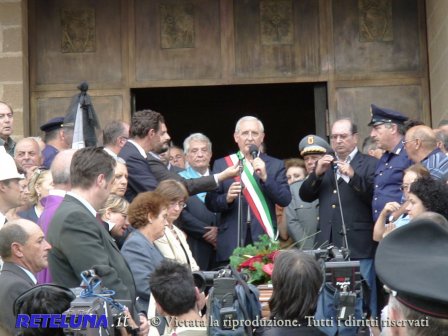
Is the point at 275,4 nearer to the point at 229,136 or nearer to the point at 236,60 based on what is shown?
the point at 236,60

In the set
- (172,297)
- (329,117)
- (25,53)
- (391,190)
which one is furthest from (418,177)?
(25,53)

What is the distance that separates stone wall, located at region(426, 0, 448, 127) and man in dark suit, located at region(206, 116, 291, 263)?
9.29 ft

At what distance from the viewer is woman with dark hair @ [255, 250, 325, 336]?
5508 mm

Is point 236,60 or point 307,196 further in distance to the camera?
point 236,60

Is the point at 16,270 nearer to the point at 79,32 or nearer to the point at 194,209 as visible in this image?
the point at 194,209

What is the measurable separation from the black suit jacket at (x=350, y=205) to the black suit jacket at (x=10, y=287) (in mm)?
3723

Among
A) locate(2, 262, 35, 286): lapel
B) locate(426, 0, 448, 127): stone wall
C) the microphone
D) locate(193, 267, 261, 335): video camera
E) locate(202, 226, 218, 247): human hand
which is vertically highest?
locate(426, 0, 448, 127): stone wall

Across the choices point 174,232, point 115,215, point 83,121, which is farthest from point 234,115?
point 115,215

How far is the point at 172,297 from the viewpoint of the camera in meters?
5.53

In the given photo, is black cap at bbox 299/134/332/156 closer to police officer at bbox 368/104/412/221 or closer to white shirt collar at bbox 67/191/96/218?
police officer at bbox 368/104/412/221

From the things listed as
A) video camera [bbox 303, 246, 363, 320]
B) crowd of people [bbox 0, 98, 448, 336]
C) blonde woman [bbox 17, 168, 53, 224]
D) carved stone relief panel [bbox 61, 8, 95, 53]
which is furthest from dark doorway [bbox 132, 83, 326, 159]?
video camera [bbox 303, 246, 363, 320]

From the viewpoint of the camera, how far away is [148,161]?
951 centimetres

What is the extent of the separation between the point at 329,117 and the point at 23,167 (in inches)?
164

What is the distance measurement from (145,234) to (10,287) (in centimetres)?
148
